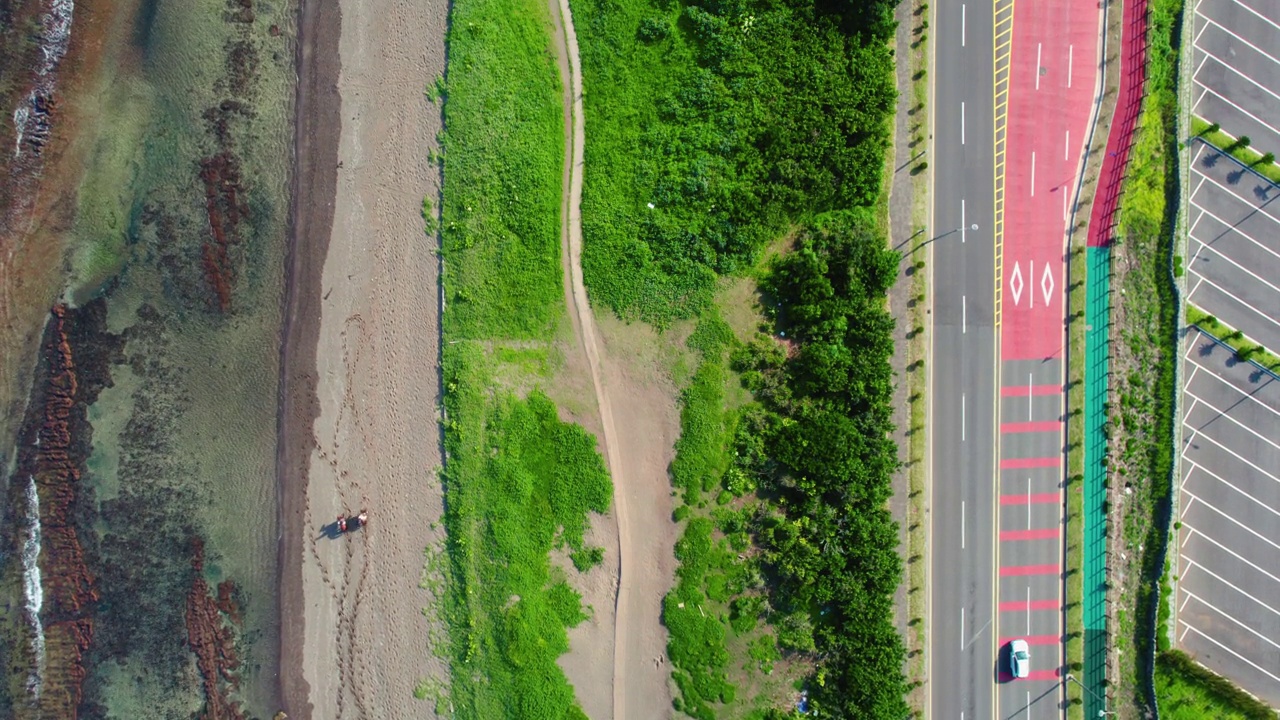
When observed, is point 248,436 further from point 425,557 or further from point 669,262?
point 669,262

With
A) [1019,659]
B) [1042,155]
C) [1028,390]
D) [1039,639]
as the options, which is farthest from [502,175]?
[1039,639]

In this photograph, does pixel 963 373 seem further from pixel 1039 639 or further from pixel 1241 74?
pixel 1241 74

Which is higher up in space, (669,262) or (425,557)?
(669,262)

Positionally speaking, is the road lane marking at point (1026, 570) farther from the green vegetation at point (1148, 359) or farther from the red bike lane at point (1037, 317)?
the green vegetation at point (1148, 359)

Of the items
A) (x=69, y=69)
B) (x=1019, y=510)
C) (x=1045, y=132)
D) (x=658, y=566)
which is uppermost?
(x=69, y=69)

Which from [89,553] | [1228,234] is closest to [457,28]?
[89,553]

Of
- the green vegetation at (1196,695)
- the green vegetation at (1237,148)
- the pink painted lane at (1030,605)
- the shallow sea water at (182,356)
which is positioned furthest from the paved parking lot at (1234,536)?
the shallow sea water at (182,356)
